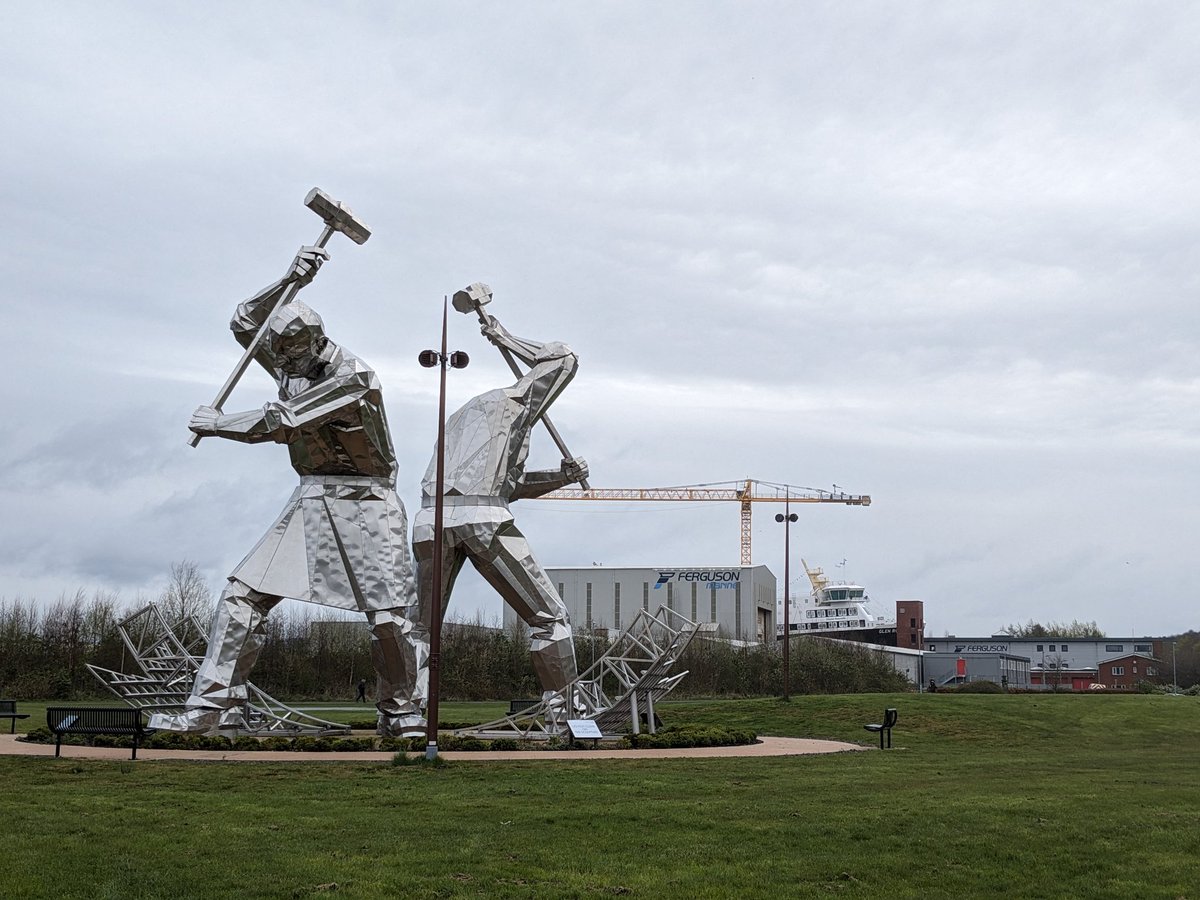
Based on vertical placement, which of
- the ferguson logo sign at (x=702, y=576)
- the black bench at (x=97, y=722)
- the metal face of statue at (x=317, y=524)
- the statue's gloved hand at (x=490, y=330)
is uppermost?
the statue's gloved hand at (x=490, y=330)

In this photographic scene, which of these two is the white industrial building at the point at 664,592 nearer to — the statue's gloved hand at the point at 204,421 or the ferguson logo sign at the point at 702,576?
the ferguson logo sign at the point at 702,576

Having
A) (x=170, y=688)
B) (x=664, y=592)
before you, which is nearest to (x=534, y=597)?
(x=170, y=688)

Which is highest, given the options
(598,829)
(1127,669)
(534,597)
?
(534,597)

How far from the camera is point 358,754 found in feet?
61.8

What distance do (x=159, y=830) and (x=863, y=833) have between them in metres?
6.27

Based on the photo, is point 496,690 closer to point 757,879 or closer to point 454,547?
point 454,547

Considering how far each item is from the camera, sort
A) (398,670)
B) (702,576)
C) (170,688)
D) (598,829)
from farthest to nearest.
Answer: (702,576)
(170,688)
(398,670)
(598,829)

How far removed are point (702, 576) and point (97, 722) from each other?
57.6 meters

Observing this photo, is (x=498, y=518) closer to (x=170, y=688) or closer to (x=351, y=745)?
(x=351, y=745)

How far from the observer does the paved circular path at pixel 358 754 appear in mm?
17766

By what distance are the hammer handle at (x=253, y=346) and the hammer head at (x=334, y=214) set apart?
0.15 metres

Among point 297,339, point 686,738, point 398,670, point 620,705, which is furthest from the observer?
point 620,705

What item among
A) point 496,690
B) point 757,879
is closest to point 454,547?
point 757,879

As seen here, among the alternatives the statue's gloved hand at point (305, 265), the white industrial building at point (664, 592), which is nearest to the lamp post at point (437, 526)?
the statue's gloved hand at point (305, 265)
